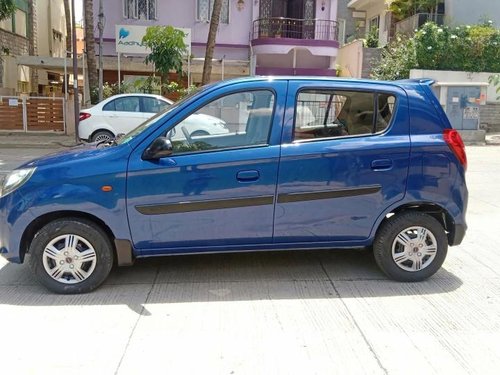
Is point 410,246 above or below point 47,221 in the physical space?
below

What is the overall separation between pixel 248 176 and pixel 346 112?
1.10m

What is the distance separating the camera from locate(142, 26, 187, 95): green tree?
55.0 feet

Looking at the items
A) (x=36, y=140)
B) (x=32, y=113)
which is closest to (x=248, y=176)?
(x=36, y=140)

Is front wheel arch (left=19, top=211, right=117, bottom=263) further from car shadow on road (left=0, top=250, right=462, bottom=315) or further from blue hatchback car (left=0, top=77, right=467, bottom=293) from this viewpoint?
car shadow on road (left=0, top=250, right=462, bottom=315)

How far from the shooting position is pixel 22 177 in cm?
407

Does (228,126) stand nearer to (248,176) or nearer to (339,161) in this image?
(248,176)

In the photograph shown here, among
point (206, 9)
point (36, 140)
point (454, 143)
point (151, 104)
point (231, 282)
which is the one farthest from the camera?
point (206, 9)

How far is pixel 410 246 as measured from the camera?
4441mm

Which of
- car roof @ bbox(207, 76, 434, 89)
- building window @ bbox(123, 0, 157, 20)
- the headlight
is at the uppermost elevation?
building window @ bbox(123, 0, 157, 20)

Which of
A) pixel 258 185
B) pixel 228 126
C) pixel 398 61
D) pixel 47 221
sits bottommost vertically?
pixel 47 221

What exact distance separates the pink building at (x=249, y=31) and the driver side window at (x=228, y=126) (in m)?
17.4

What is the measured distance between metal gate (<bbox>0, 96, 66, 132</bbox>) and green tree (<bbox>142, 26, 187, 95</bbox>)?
167 inches

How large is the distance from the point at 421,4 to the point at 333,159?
65.0 feet

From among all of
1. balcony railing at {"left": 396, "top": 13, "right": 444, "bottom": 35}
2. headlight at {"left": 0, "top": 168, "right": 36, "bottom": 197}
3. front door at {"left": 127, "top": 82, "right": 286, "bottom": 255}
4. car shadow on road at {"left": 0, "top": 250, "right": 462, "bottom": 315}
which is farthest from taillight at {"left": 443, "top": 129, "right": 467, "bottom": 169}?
balcony railing at {"left": 396, "top": 13, "right": 444, "bottom": 35}
